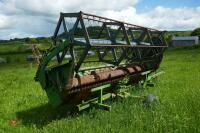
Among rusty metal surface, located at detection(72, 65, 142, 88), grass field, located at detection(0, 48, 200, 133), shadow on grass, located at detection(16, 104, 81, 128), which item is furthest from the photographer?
shadow on grass, located at detection(16, 104, 81, 128)

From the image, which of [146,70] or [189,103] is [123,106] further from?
[146,70]

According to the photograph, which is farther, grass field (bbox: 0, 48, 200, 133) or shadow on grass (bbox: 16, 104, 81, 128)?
shadow on grass (bbox: 16, 104, 81, 128)

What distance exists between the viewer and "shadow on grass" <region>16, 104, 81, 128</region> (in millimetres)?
11988

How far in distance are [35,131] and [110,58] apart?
639 centimetres

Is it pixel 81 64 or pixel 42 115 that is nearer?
pixel 81 64

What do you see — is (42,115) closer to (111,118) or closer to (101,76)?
(101,76)

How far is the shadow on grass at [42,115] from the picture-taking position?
11988 millimetres

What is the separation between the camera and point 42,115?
1298cm

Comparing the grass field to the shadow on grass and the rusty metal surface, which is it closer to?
the shadow on grass

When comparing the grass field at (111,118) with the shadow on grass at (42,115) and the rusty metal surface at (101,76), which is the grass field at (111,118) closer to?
the shadow on grass at (42,115)

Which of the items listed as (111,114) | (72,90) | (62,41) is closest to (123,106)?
(111,114)

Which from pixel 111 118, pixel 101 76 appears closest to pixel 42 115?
pixel 101 76

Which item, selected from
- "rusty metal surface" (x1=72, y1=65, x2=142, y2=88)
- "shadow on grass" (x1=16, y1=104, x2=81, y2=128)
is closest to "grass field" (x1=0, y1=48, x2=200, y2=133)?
"shadow on grass" (x1=16, y1=104, x2=81, y2=128)

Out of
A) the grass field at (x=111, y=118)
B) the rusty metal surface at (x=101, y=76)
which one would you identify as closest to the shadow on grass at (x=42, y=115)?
the grass field at (x=111, y=118)
